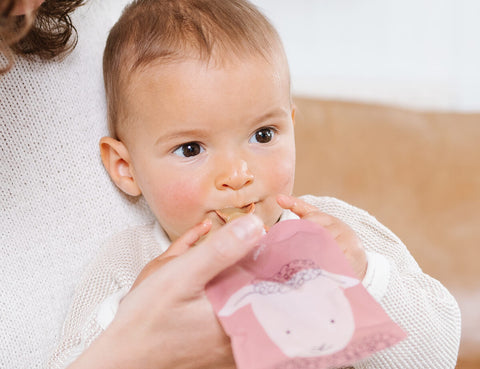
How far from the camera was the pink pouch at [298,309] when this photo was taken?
2.39ft

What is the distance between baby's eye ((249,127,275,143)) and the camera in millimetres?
1030

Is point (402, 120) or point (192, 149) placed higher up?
point (192, 149)

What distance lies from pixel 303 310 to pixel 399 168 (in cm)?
141

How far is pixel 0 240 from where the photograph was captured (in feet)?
3.34

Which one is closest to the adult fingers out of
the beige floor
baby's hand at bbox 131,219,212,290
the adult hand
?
the adult hand

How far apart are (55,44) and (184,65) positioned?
264 millimetres

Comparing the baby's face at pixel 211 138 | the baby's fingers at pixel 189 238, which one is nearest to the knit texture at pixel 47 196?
the baby's face at pixel 211 138

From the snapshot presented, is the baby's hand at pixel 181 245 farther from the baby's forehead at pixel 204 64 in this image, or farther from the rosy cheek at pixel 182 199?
the baby's forehead at pixel 204 64

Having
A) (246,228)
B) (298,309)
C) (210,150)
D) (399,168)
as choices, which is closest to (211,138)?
(210,150)

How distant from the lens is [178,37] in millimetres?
1021

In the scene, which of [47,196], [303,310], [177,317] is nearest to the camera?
[303,310]

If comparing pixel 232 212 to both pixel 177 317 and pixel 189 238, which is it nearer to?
pixel 189 238

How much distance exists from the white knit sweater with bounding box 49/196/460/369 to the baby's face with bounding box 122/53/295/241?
0.39ft

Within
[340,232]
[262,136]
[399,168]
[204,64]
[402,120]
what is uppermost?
[204,64]
